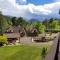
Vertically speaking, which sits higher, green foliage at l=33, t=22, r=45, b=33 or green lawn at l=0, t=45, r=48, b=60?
green foliage at l=33, t=22, r=45, b=33

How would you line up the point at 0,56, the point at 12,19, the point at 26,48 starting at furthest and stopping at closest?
the point at 0,56 < the point at 26,48 < the point at 12,19

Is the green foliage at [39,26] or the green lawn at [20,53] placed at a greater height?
the green foliage at [39,26]

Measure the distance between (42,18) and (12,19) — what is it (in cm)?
52

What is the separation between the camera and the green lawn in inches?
153

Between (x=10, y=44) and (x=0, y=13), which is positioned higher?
(x=0, y=13)

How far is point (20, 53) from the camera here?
4.45 meters

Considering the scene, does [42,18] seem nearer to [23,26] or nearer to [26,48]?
[23,26]

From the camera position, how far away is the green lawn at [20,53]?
3876 mm

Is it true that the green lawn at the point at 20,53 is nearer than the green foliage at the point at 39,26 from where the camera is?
No

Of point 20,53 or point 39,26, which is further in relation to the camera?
point 20,53

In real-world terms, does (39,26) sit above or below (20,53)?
above

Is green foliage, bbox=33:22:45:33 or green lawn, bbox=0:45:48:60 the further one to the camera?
green lawn, bbox=0:45:48:60

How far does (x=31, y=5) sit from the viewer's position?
144 inches

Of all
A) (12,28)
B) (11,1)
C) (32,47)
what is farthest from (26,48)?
(11,1)
